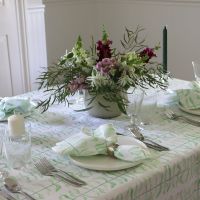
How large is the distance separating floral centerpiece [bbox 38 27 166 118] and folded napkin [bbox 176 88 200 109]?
165 millimetres

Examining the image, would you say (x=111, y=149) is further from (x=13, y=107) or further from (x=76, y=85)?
(x=13, y=107)

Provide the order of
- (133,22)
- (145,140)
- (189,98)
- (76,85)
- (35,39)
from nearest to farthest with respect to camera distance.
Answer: (145,140) → (76,85) → (189,98) → (35,39) → (133,22)

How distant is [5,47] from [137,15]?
118cm

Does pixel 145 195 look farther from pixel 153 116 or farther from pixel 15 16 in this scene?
pixel 15 16

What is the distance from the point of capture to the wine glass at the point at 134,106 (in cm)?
136

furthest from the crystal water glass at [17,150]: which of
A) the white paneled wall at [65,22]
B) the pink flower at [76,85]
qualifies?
the white paneled wall at [65,22]

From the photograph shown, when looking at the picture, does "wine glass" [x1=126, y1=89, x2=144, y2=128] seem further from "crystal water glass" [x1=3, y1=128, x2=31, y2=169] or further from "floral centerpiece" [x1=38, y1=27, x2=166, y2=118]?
"crystal water glass" [x1=3, y1=128, x2=31, y2=169]

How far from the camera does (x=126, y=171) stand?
1083 millimetres

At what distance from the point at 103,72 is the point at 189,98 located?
40 cm

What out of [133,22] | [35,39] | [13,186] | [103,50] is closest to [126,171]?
[13,186]

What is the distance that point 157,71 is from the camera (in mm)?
1465

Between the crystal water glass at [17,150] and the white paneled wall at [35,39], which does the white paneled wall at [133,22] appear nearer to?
the white paneled wall at [35,39]

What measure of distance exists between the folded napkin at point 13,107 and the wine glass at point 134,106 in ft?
1.27

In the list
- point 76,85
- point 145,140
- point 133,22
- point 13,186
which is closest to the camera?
point 13,186
